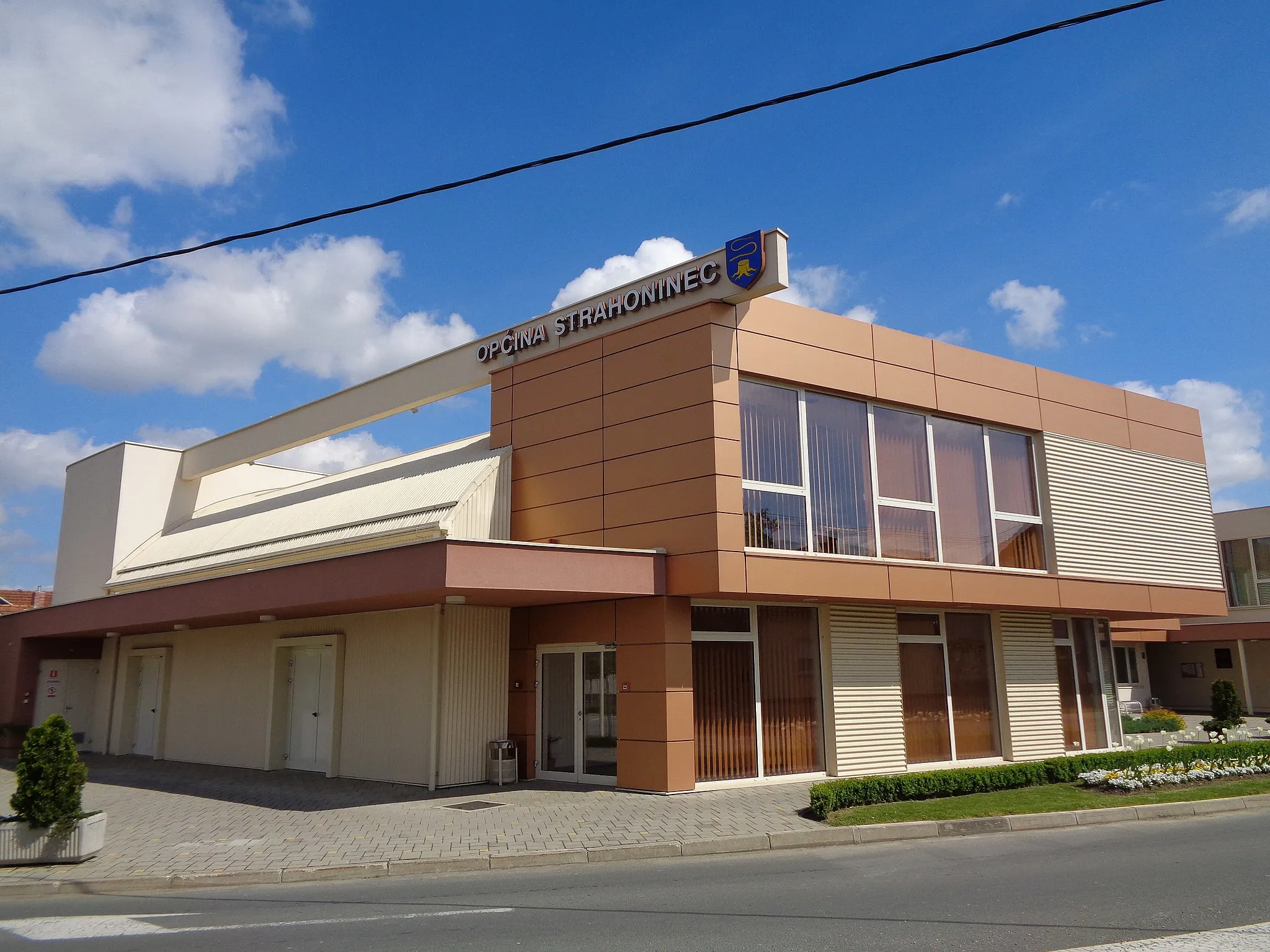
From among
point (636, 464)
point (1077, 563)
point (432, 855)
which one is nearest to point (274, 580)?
point (636, 464)

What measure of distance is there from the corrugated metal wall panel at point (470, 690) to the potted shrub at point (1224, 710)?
17709 millimetres

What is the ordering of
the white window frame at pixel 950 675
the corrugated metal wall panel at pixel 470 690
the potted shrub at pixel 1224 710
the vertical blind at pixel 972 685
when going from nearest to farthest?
the corrugated metal wall panel at pixel 470 690 < the white window frame at pixel 950 675 < the vertical blind at pixel 972 685 < the potted shrub at pixel 1224 710

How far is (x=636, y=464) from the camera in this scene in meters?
Answer: 16.2

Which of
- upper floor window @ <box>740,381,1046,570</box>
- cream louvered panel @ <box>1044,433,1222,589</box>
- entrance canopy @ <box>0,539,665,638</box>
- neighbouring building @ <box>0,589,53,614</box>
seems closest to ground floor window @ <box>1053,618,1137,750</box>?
cream louvered panel @ <box>1044,433,1222,589</box>

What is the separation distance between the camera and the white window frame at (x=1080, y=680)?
21.0 meters

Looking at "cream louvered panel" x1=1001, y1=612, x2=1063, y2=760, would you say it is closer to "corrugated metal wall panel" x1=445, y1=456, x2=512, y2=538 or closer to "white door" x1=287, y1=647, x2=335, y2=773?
"corrugated metal wall panel" x1=445, y1=456, x2=512, y2=538

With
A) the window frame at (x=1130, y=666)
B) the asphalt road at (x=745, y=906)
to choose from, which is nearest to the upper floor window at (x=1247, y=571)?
the window frame at (x=1130, y=666)

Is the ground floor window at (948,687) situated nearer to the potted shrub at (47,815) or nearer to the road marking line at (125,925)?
the road marking line at (125,925)

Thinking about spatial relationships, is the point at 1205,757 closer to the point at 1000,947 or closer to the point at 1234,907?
the point at 1234,907

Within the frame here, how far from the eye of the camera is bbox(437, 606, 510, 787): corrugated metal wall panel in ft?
53.7

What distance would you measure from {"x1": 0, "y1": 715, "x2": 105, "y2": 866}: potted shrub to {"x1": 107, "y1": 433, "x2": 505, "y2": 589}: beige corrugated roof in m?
6.81

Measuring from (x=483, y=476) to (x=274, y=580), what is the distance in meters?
4.08

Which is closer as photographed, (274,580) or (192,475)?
(274,580)

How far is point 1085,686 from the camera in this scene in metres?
21.5
